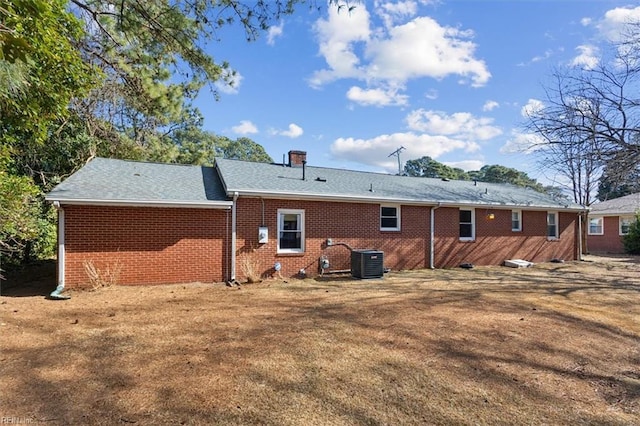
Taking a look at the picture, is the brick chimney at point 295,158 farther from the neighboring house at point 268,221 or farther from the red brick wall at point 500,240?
the red brick wall at point 500,240

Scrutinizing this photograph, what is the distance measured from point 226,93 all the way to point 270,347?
287 inches

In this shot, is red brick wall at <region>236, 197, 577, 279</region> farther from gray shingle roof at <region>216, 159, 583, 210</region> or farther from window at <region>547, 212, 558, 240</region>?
gray shingle roof at <region>216, 159, 583, 210</region>

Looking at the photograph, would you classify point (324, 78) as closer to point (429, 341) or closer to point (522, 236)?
point (522, 236)

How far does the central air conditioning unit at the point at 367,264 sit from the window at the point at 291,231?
1797 millimetres

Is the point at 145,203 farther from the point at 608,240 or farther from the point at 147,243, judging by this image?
the point at 608,240

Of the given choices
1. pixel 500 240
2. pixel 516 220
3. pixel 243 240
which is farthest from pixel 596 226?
pixel 243 240

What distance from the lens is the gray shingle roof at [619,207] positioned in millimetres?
23370

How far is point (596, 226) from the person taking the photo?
83.8 ft

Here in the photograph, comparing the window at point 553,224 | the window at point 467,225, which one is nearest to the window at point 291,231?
the window at point 467,225

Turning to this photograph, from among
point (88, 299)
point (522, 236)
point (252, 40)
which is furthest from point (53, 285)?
point (522, 236)

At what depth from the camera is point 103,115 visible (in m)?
16.0

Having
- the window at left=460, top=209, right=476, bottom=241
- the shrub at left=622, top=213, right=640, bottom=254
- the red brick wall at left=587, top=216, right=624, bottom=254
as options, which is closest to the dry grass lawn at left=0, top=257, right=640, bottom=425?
the window at left=460, top=209, right=476, bottom=241

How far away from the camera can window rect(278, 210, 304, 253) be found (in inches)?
450

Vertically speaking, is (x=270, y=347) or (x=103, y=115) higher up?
(x=103, y=115)
